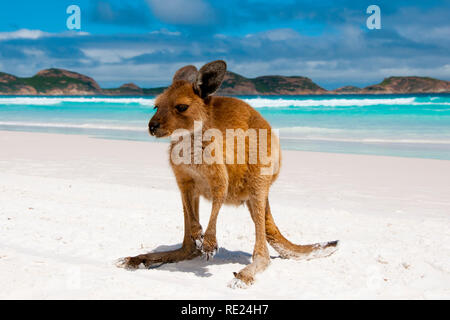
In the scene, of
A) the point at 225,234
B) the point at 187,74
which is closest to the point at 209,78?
the point at 187,74

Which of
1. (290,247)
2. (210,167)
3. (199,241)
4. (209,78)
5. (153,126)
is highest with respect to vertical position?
(209,78)

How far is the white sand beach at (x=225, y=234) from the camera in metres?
2.71

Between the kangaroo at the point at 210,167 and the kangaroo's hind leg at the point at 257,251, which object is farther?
the kangaroo's hind leg at the point at 257,251

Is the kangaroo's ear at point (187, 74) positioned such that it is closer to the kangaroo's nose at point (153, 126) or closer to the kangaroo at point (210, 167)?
the kangaroo at point (210, 167)

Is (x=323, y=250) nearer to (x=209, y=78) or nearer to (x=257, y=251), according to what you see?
(x=257, y=251)

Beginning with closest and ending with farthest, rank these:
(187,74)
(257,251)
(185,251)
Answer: (187,74) → (257,251) → (185,251)

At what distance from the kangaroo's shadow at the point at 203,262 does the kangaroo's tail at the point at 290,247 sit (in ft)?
0.94

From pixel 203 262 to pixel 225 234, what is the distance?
0.96 m

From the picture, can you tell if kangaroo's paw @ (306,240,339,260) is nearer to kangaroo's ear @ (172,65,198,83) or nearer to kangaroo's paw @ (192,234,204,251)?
kangaroo's paw @ (192,234,204,251)

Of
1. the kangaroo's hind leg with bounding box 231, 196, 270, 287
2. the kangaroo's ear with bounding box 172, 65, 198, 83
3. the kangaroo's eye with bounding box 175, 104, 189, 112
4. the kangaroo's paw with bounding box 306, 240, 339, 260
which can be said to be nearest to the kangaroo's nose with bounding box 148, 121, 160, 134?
the kangaroo's eye with bounding box 175, 104, 189, 112

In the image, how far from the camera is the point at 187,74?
310 cm

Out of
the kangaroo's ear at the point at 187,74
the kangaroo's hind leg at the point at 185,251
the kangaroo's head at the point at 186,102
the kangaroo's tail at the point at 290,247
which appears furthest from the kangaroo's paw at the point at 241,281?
the kangaroo's ear at the point at 187,74

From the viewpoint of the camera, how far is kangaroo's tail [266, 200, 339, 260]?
3.52m

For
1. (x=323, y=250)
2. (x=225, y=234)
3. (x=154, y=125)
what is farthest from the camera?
(x=225, y=234)
